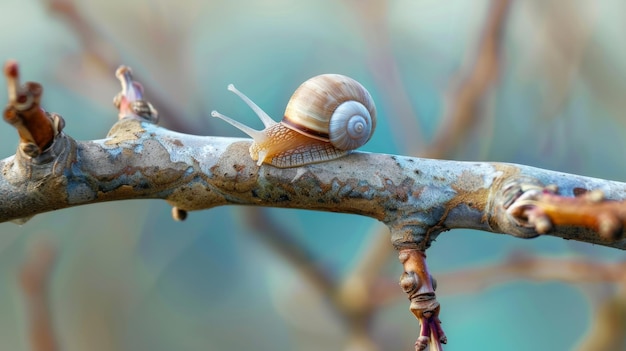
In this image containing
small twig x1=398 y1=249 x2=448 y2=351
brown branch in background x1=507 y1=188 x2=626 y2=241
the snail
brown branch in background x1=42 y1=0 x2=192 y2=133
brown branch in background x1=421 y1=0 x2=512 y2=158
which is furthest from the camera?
brown branch in background x1=42 y1=0 x2=192 y2=133

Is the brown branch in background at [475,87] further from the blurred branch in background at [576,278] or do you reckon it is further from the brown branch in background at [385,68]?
the blurred branch in background at [576,278]

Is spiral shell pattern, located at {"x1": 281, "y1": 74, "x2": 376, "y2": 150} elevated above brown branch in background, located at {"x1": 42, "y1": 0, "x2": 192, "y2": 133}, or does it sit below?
below

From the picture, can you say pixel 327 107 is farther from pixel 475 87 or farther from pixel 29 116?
pixel 475 87

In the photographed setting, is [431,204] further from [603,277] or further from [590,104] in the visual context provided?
[590,104]

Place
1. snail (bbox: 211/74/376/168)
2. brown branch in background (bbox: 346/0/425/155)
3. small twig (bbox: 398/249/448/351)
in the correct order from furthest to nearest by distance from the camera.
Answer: brown branch in background (bbox: 346/0/425/155) < snail (bbox: 211/74/376/168) < small twig (bbox: 398/249/448/351)

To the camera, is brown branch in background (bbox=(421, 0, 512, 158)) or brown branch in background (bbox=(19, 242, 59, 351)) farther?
brown branch in background (bbox=(421, 0, 512, 158))

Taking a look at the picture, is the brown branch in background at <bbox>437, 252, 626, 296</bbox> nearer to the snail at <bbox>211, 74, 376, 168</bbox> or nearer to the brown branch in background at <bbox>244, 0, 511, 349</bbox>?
the brown branch in background at <bbox>244, 0, 511, 349</bbox>

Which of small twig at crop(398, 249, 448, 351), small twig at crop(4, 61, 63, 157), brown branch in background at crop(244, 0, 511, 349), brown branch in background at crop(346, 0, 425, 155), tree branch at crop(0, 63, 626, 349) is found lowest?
small twig at crop(398, 249, 448, 351)

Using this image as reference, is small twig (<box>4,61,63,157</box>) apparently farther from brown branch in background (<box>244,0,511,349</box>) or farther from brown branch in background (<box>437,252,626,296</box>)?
brown branch in background (<box>437,252,626,296</box>)

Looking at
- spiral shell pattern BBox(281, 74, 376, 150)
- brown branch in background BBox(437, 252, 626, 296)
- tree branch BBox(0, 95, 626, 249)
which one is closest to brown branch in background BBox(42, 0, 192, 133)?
brown branch in background BBox(437, 252, 626, 296)
